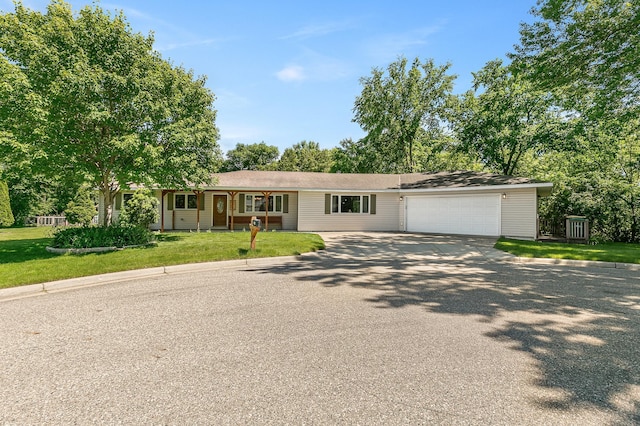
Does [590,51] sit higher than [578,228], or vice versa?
[590,51]

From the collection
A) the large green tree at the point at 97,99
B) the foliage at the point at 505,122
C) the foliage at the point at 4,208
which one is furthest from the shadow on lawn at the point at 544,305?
the foliage at the point at 4,208

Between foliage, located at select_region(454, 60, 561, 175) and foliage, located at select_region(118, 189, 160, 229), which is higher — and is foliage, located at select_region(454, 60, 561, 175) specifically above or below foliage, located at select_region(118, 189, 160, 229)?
above

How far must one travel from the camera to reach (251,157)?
2044 inches

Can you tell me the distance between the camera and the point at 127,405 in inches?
97.2

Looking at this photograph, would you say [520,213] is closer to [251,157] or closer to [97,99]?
[97,99]

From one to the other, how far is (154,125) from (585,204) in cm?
2106

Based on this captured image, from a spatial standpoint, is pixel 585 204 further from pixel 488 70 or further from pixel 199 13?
pixel 199 13

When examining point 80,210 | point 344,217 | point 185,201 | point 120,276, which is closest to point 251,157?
point 80,210

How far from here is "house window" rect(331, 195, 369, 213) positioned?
1967 centimetres

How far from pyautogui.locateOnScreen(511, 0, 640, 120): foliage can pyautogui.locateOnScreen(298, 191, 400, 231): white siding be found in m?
9.49

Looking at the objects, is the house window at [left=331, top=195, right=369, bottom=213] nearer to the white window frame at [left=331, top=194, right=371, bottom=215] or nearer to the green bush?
the white window frame at [left=331, top=194, right=371, bottom=215]

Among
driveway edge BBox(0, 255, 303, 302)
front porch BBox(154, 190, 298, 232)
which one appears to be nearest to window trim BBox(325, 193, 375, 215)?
front porch BBox(154, 190, 298, 232)

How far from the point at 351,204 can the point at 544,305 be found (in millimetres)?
14898

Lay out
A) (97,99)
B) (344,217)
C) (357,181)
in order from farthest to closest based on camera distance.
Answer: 1. (357,181)
2. (344,217)
3. (97,99)
